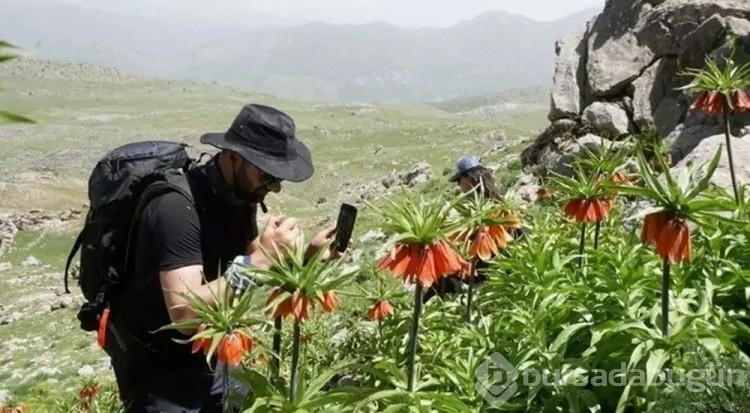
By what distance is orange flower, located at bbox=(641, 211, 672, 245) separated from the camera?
229cm

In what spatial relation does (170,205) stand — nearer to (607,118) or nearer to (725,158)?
(725,158)

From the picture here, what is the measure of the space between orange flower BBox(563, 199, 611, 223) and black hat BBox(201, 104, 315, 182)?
134 cm

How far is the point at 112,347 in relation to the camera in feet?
11.0

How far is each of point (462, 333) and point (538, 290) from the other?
41cm

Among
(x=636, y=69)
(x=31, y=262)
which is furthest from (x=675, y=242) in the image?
(x=31, y=262)

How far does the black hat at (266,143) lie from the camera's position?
3.15 m

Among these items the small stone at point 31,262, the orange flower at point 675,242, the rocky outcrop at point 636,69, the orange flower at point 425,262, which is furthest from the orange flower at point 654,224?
the small stone at point 31,262

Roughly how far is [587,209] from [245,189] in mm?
1680

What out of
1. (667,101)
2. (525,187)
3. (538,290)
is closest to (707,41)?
(667,101)

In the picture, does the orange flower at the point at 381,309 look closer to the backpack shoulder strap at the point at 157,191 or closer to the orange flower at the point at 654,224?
the backpack shoulder strap at the point at 157,191

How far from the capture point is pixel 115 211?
3186 millimetres

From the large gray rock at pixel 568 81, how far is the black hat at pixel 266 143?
36.4 feet

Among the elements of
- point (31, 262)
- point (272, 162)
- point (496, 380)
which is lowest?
point (31, 262)

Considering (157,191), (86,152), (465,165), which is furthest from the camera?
(86,152)
